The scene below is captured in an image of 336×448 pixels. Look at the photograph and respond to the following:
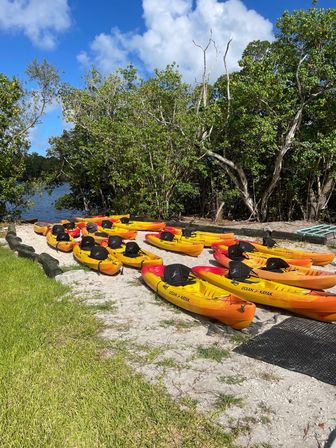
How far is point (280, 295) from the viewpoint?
20.4 feet

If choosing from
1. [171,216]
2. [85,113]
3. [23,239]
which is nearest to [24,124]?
[85,113]

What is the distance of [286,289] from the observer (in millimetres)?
6551

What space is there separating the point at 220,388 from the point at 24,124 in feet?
46.8

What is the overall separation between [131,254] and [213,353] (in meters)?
4.47

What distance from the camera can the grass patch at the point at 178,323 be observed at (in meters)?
5.87

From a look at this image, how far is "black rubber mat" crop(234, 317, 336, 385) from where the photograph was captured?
457 centimetres

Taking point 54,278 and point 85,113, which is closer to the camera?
point 54,278

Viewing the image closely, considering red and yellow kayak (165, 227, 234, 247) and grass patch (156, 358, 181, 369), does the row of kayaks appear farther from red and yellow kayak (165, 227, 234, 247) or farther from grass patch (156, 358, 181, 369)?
grass patch (156, 358, 181, 369)

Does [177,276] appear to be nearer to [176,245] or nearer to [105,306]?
[105,306]

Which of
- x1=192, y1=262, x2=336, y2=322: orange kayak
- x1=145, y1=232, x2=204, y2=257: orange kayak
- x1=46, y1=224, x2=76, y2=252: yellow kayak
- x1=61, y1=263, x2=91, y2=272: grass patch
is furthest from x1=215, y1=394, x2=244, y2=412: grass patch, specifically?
x1=46, y1=224, x2=76, y2=252: yellow kayak

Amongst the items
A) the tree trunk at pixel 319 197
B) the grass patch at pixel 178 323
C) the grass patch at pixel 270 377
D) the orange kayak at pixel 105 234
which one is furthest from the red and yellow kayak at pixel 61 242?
the tree trunk at pixel 319 197

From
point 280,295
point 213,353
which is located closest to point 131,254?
point 280,295

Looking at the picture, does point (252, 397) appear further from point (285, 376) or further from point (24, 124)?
point (24, 124)

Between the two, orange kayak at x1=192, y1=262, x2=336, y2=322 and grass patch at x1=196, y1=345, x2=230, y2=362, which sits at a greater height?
orange kayak at x1=192, y1=262, x2=336, y2=322
